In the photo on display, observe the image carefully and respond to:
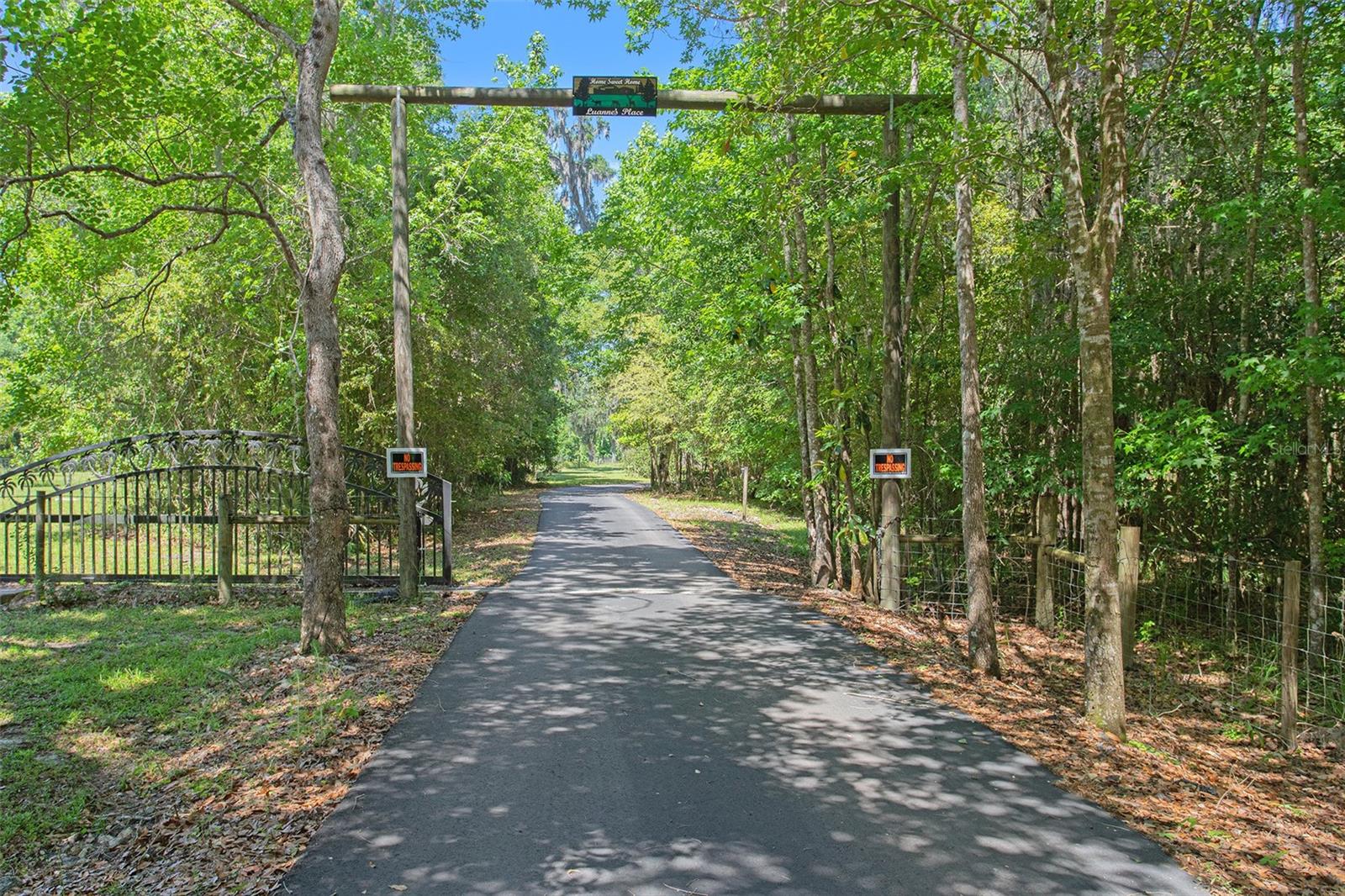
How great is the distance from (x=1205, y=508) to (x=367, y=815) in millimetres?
9568

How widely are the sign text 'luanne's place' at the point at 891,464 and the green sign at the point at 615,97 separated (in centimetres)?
469

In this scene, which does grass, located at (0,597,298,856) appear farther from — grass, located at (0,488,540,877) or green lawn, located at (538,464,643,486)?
green lawn, located at (538,464,643,486)

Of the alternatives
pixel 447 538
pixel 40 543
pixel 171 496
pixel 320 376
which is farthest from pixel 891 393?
pixel 40 543

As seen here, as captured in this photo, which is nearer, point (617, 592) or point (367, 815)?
point (367, 815)

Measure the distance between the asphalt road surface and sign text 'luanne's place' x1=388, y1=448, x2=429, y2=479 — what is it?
117 inches

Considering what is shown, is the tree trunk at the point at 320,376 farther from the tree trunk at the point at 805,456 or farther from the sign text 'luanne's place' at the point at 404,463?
the tree trunk at the point at 805,456

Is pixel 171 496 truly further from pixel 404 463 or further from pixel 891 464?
pixel 891 464

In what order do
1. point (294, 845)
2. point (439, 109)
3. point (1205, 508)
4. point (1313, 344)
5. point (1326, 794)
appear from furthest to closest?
point (439, 109) → point (1205, 508) → point (1313, 344) → point (1326, 794) → point (294, 845)

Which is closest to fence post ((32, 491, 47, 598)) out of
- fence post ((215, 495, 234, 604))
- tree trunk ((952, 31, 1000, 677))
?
fence post ((215, 495, 234, 604))

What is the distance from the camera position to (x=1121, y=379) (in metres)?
9.64

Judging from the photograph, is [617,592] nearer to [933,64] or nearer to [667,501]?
[933,64]

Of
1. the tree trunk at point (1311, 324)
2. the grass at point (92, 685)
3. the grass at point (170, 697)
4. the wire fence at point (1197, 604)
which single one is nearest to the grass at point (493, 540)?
the grass at point (170, 697)

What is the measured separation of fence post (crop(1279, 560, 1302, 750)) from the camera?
A: 5.44 meters

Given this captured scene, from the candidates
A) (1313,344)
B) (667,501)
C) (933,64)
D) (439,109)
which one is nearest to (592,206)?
(667,501)
